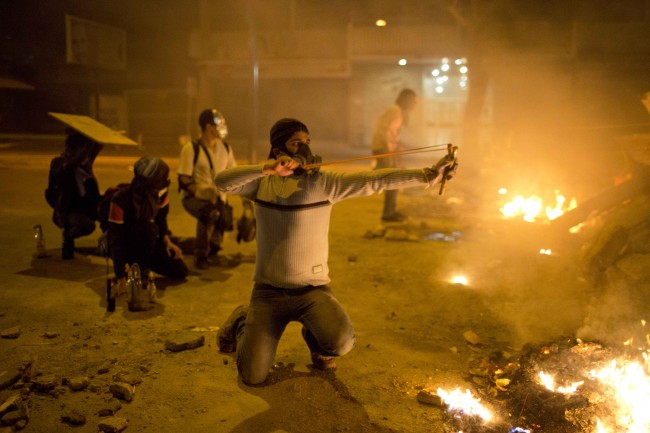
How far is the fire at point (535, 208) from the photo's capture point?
32.4ft

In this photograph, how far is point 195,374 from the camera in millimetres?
4141

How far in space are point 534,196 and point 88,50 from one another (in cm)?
2548

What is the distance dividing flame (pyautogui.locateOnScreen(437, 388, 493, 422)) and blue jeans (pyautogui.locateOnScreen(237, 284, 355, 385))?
74cm

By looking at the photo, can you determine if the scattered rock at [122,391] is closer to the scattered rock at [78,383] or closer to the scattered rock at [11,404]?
the scattered rock at [78,383]

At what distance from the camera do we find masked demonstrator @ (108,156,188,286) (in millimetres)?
5477

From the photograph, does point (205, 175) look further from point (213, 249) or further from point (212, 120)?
point (213, 249)

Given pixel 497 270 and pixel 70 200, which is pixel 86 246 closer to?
pixel 70 200

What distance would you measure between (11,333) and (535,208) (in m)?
8.63

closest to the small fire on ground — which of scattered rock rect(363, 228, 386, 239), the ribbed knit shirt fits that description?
the ribbed knit shirt


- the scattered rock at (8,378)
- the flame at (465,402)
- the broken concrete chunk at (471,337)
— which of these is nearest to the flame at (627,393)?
the flame at (465,402)

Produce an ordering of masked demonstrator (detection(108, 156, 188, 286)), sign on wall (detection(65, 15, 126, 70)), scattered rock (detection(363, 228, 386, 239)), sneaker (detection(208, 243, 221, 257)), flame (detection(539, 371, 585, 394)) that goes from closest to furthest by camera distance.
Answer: flame (detection(539, 371, 585, 394)) < masked demonstrator (detection(108, 156, 188, 286)) < sneaker (detection(208, 243, 221, 257)) < scattered rock (detection(363, 228, 386, 239)) < sign on wall (detection(65, 15, 126, 70))

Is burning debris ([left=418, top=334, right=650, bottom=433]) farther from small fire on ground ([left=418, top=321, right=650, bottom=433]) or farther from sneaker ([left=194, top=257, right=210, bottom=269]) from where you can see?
sneaker ([left=194, top=257, right=210, bottom=269])

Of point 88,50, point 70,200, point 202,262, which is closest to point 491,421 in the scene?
point 202,262

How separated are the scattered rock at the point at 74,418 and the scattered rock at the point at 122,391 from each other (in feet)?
1.00
